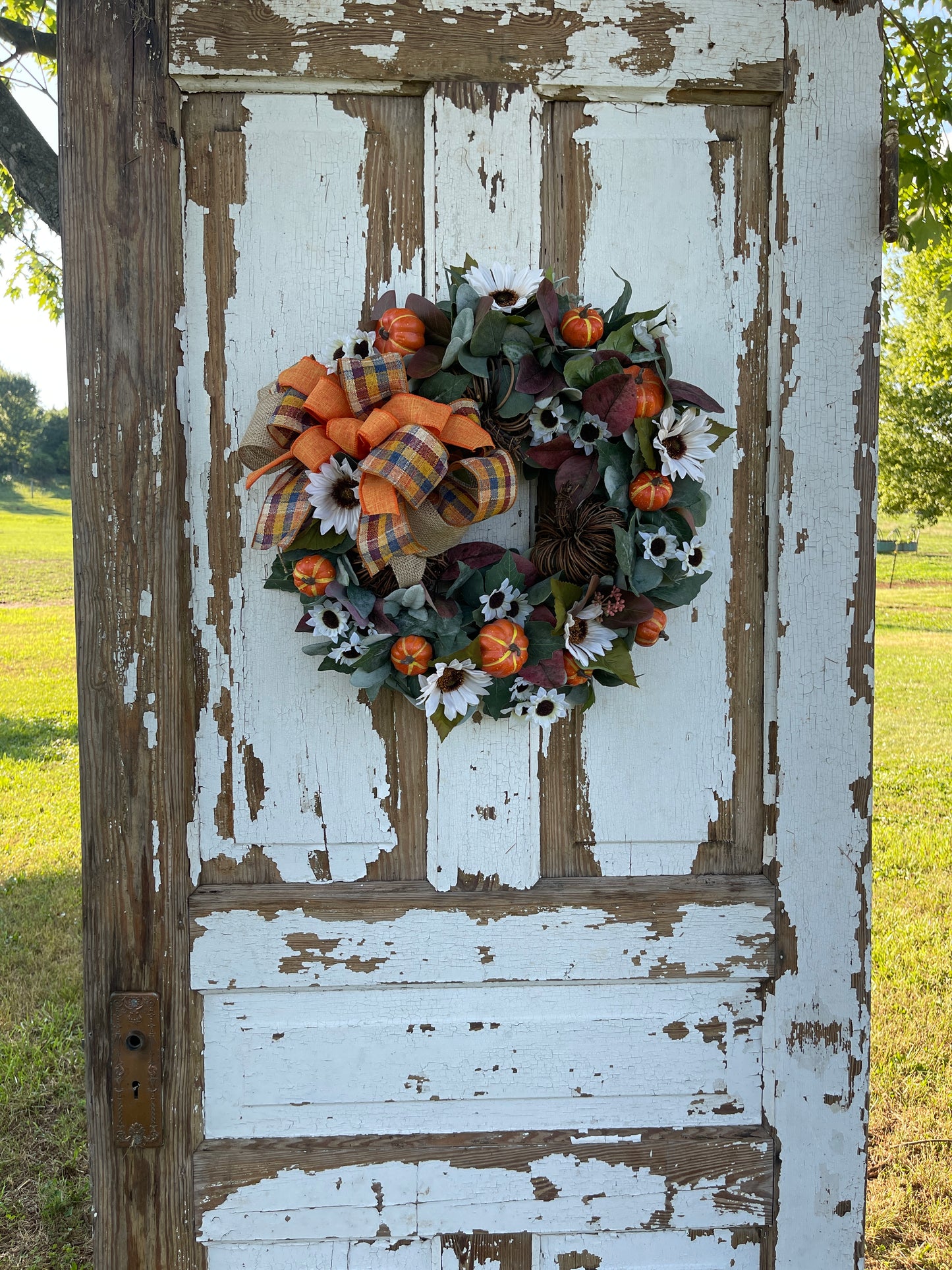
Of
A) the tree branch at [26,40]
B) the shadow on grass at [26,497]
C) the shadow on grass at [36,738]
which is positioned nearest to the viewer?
the tree branch at [26,40]

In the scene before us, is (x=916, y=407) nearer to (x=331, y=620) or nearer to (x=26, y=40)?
(x=26, y=40)

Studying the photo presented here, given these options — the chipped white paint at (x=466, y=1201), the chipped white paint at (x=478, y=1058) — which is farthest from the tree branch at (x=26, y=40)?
the chipped white paint at (x=466, y=1201)

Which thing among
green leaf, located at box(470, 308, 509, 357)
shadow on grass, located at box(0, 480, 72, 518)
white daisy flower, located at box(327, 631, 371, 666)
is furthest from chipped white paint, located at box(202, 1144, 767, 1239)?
shadow on grass, located at box(0, 480, 72, 518)

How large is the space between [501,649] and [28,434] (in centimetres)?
2251

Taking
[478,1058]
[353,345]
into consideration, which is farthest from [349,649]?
[478,1058]

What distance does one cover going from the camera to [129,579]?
1294 mm

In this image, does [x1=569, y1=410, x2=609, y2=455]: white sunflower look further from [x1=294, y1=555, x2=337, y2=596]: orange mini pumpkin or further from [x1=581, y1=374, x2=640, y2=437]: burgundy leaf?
[x1=294, y1=555, x2=337, y2=596]: orange mini pumpkin

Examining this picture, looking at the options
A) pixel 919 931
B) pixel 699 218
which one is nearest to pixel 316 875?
pixel 699 218

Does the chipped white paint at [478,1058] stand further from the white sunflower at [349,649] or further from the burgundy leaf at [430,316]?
the burgundy leaf at [430,316]

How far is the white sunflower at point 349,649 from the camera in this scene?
1.23m

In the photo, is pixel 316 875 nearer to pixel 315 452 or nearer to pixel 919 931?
pixel 315 452

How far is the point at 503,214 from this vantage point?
1299 mm

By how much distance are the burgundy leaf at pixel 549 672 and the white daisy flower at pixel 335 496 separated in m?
0.32

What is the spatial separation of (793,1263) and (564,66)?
1894mm
